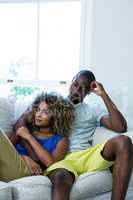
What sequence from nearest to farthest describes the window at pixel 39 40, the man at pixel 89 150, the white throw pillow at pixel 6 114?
the man at pixel 89 150
the white throw pillow at pixel 6 114
the window at pixel 39 40

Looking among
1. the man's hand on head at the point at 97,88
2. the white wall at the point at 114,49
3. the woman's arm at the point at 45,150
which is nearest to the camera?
the woman's arm at the point at 45,150

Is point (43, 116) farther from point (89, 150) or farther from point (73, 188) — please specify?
point (73, 188)

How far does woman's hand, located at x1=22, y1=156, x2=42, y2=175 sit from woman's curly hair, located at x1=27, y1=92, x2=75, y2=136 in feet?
0.89

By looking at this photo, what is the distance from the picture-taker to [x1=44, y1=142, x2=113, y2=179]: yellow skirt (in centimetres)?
182

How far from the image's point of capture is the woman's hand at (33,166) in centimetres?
185

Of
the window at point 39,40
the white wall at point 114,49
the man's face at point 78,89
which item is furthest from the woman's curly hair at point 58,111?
the window at point 39,40

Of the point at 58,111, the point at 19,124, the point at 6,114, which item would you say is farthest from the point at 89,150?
the point at 6,114

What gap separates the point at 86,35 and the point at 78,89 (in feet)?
2.65

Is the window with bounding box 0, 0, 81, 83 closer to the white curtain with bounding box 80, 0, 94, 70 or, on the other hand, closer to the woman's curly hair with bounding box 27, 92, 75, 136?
the white curtain with bounding box 80, 0, 94, 70

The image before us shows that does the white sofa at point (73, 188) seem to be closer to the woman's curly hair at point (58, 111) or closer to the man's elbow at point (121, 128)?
the man's elbow at point (121, 128)

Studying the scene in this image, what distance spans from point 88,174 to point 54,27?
1.70 m

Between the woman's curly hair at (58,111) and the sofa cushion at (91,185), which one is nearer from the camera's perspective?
the sofa cushion at (91,185)

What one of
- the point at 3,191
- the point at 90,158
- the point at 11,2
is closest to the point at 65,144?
the point at 90,158

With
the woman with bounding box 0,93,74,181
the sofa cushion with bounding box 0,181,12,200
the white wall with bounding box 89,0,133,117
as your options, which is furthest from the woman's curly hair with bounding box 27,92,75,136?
Answer: the white wall with bounding box 89,0,133,117
